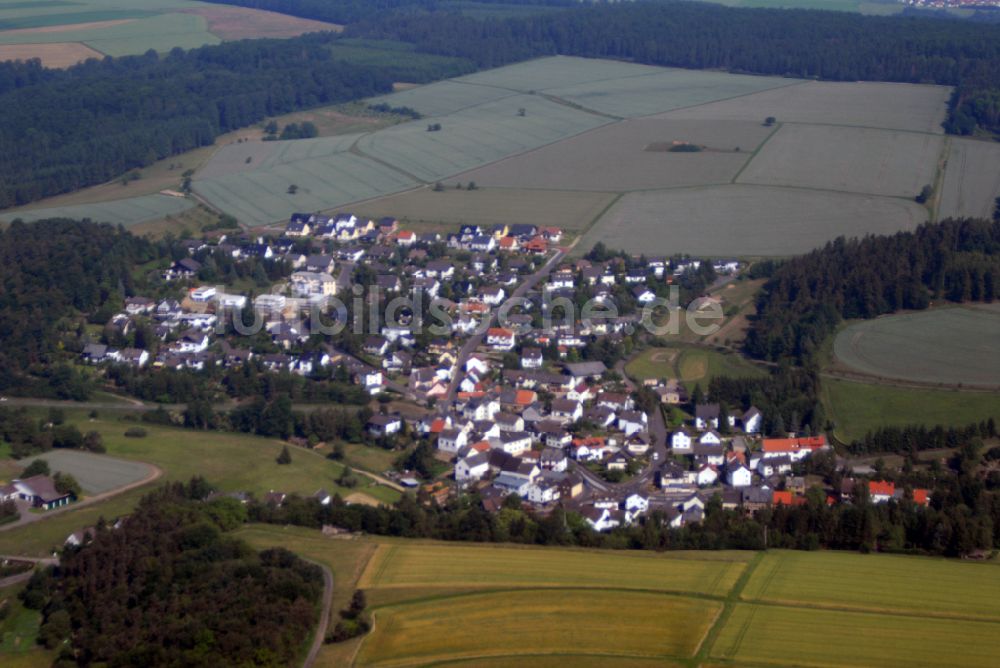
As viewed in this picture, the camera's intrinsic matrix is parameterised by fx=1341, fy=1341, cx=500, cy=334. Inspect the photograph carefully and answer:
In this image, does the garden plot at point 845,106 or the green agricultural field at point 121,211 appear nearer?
the green agricultural field at point 121,211

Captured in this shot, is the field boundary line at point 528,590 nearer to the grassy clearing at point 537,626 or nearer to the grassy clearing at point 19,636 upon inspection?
the grassy clearing at point 537,626

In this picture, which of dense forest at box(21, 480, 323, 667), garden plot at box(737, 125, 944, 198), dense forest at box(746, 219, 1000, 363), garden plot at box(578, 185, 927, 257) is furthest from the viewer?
garden plot at box(737, 125, 944, 198)

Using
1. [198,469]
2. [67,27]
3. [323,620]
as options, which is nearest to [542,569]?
[323,620]

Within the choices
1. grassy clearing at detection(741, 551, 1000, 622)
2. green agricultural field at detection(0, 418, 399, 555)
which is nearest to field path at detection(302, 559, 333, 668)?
green agricultural field at detection(0, 418, 399, 555)

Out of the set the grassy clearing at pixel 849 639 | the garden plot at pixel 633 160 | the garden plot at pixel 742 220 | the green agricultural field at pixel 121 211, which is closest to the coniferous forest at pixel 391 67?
the green agricultural field at pixel 121 211

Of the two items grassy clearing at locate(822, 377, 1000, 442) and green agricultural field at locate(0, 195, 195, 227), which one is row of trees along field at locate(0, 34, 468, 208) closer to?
green agricultural field at locate(0, 195, 195, 227)
